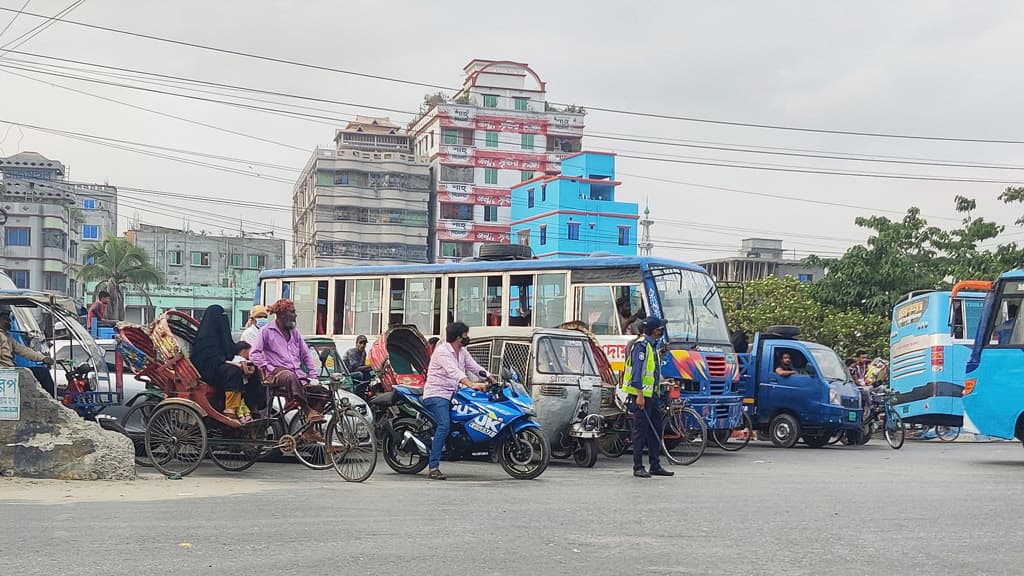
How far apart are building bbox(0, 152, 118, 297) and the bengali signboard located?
5395 centimetres

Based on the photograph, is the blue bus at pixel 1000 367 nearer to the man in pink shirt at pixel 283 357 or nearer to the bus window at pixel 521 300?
the bus window at pixel 521 300

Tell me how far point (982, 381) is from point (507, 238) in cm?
8024

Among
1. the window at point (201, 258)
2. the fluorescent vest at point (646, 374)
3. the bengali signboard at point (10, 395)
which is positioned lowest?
the bengali signboard at point (10, 395)

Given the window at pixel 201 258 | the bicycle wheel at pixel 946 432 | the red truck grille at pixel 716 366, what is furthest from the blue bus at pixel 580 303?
the window at pixel 201 258

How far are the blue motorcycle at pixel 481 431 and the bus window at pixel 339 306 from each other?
392 inches

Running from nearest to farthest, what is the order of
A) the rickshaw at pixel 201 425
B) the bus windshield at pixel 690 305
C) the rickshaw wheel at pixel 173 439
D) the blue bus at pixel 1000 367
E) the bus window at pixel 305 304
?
1. the rickshaw at pixel 201 425
2. the rickshaw wheel at pixel 173 439
3. the blue bus at pixel 1000 367
4. the bus windshield at pixel 690 305
5. the bus window at pixel 305 304

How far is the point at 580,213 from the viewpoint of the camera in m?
86.8

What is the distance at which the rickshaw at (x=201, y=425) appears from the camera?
12.8 metres

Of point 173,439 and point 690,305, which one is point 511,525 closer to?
point 173,439

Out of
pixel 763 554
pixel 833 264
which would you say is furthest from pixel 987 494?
pixel 833 264

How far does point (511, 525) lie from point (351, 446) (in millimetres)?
4019

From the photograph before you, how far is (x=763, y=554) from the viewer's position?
309 inches

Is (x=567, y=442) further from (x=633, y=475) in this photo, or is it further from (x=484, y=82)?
(x=484, y=82)

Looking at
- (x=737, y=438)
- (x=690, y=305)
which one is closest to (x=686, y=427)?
(x=690, y=305)
